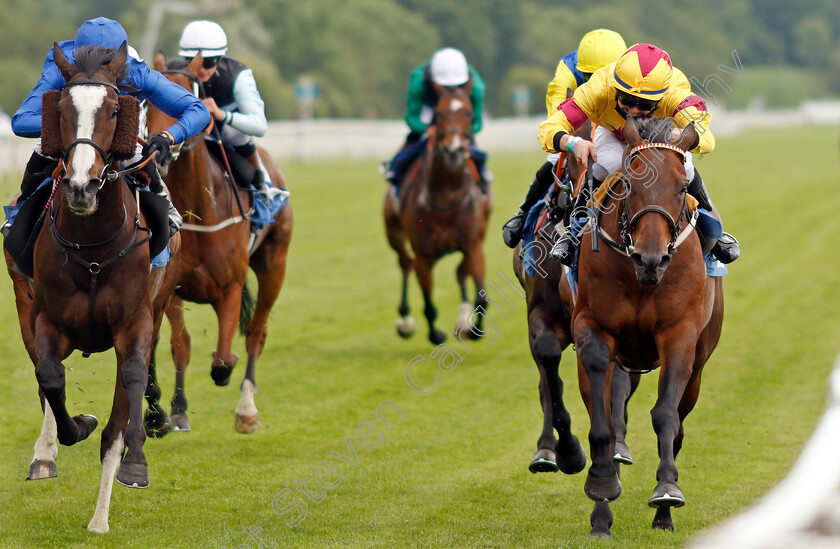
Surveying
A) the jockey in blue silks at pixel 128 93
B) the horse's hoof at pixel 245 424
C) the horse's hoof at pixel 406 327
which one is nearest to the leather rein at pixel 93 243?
the jockey in blue silks at pixel 128 93

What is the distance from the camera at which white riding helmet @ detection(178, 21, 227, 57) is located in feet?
25.4

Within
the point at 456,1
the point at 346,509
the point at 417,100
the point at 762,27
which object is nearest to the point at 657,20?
the point at 762,27

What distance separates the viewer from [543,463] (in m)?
6.14

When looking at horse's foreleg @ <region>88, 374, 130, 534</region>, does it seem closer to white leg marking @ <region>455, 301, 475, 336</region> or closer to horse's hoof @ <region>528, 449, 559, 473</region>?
horse's hoof @ <region>528, 449, 559, 473</region>

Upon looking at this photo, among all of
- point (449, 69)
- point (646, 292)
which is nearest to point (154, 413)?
point (646, 292)

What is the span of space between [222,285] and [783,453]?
3707 mm

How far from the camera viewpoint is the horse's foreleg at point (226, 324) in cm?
770

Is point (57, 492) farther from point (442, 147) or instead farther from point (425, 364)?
point (442, 147)

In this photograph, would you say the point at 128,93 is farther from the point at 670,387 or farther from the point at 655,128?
the point at 670,387

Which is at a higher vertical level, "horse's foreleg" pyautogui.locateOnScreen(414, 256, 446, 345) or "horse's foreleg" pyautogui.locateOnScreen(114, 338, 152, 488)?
"horse's foreleg" pyautogui.locateOnScreen(414, 256, 446, 345)

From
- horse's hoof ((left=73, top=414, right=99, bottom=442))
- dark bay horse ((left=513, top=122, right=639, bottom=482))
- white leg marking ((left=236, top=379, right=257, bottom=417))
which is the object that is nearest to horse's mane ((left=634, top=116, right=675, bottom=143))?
dark bay horse ((left=513, top=122, right=639, bottom=482))

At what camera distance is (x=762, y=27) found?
9544 cm

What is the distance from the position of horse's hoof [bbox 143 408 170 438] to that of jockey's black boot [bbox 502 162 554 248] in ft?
7.99

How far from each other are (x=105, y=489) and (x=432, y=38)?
62.2m
